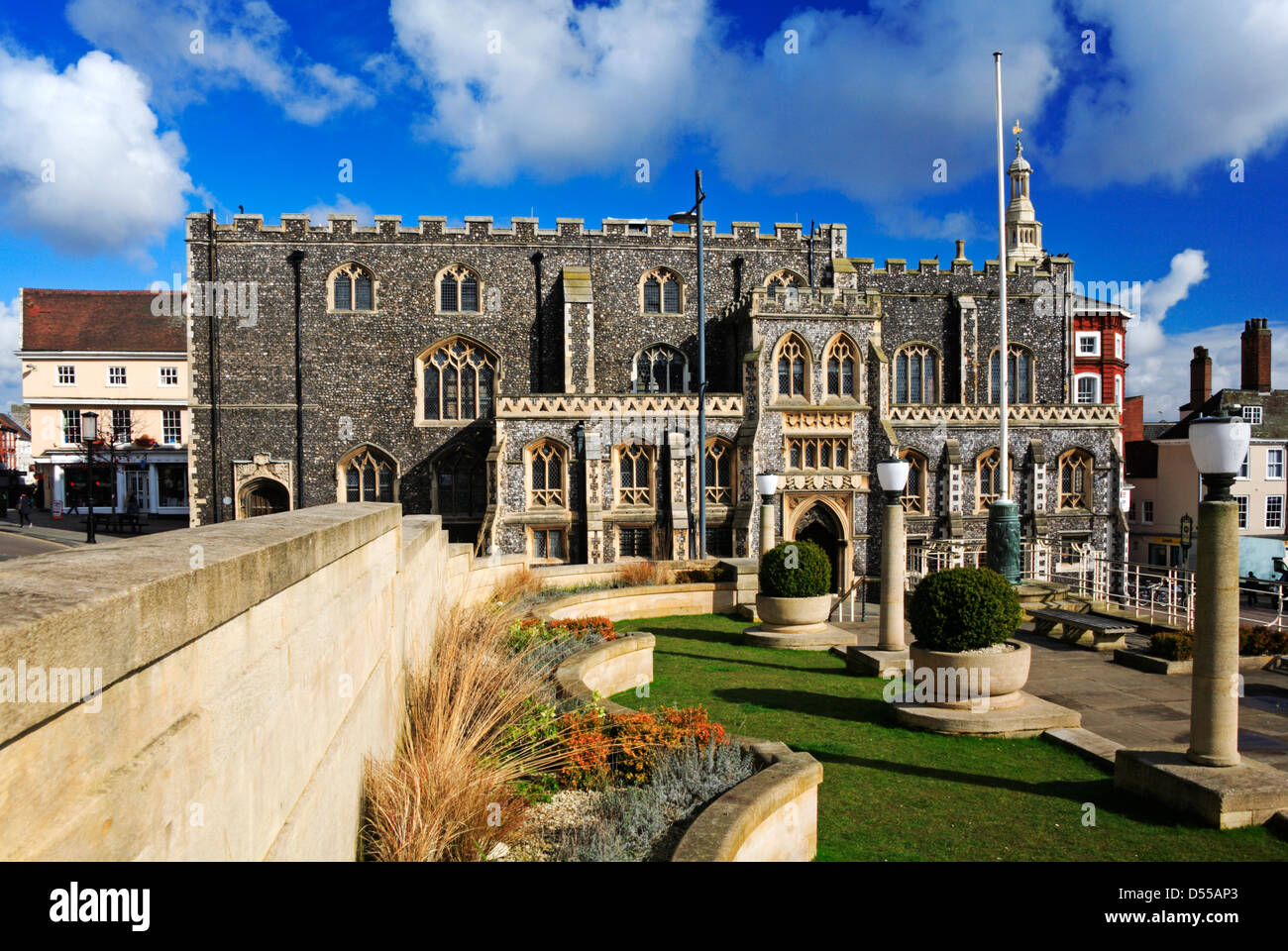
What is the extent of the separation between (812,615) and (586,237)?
2084 cm

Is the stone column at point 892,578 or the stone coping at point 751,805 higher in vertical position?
the stone column at point 892,578

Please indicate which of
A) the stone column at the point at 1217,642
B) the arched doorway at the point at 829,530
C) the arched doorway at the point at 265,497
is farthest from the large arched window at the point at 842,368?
the stone column at the point at 1217,642

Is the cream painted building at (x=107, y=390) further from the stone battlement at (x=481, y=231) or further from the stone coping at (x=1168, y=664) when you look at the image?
the stone coping at (x=1168, y=664)

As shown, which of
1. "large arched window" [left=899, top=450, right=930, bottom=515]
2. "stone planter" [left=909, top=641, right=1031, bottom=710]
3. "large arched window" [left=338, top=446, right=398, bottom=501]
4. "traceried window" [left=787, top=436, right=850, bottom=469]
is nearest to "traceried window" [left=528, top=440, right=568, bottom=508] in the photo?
"large arched window" [left=338, top=446, right=398, bottom=501]

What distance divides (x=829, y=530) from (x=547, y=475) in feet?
32.7

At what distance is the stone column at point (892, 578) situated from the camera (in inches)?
416

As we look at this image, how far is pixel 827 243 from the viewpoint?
99.6 feet

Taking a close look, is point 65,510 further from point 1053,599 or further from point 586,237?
point 1053,599

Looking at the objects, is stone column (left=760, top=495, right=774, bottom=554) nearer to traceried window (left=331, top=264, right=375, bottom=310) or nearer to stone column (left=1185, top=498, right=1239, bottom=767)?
stone column (left=1185, top=498, right=1239, bottom=767)

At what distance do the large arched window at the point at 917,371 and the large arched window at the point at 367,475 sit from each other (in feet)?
66.5

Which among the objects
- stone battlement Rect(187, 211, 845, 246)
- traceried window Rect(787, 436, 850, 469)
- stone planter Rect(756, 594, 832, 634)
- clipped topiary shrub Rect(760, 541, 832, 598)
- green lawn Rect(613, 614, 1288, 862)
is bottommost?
green lawn Rect(613, 614, 1288, 862)

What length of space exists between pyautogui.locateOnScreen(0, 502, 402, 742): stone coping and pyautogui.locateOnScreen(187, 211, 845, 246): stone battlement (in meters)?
27.7

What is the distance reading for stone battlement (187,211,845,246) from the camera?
1098 inches

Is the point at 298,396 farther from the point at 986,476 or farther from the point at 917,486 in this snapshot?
the point at 986,476
